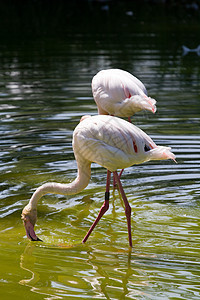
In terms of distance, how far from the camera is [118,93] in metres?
6.07

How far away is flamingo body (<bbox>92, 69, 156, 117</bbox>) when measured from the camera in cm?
598

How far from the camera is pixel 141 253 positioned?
480 centimetres

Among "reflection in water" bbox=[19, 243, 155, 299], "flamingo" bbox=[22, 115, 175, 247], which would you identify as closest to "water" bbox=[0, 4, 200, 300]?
"reflection in water" bbox=[19, 243, 155, 299]

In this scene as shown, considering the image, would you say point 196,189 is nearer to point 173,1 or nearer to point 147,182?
point 147,182

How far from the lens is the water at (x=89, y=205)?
423 centimetres

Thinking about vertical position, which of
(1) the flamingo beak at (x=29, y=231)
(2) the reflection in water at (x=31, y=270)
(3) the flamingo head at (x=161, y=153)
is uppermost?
(3) the flamingo head at (x=161, y=153)

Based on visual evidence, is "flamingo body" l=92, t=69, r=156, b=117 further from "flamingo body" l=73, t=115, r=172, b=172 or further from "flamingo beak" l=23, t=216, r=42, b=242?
"flamingo beak" l=23, t=216, r=42, b=242

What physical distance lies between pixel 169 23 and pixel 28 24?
222 inches

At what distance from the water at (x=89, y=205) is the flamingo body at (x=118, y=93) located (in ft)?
3.08

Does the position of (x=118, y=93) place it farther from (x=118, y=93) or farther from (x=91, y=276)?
(x=91, y=276)

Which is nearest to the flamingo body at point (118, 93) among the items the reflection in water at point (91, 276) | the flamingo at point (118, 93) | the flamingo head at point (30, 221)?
the flamingo at point (118, 93)

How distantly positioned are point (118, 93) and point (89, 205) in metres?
1.26

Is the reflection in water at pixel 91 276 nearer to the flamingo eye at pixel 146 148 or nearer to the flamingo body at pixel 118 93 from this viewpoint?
the flamingo eye at pixel 146 148

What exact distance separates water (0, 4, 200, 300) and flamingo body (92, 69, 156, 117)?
3.08 feet
